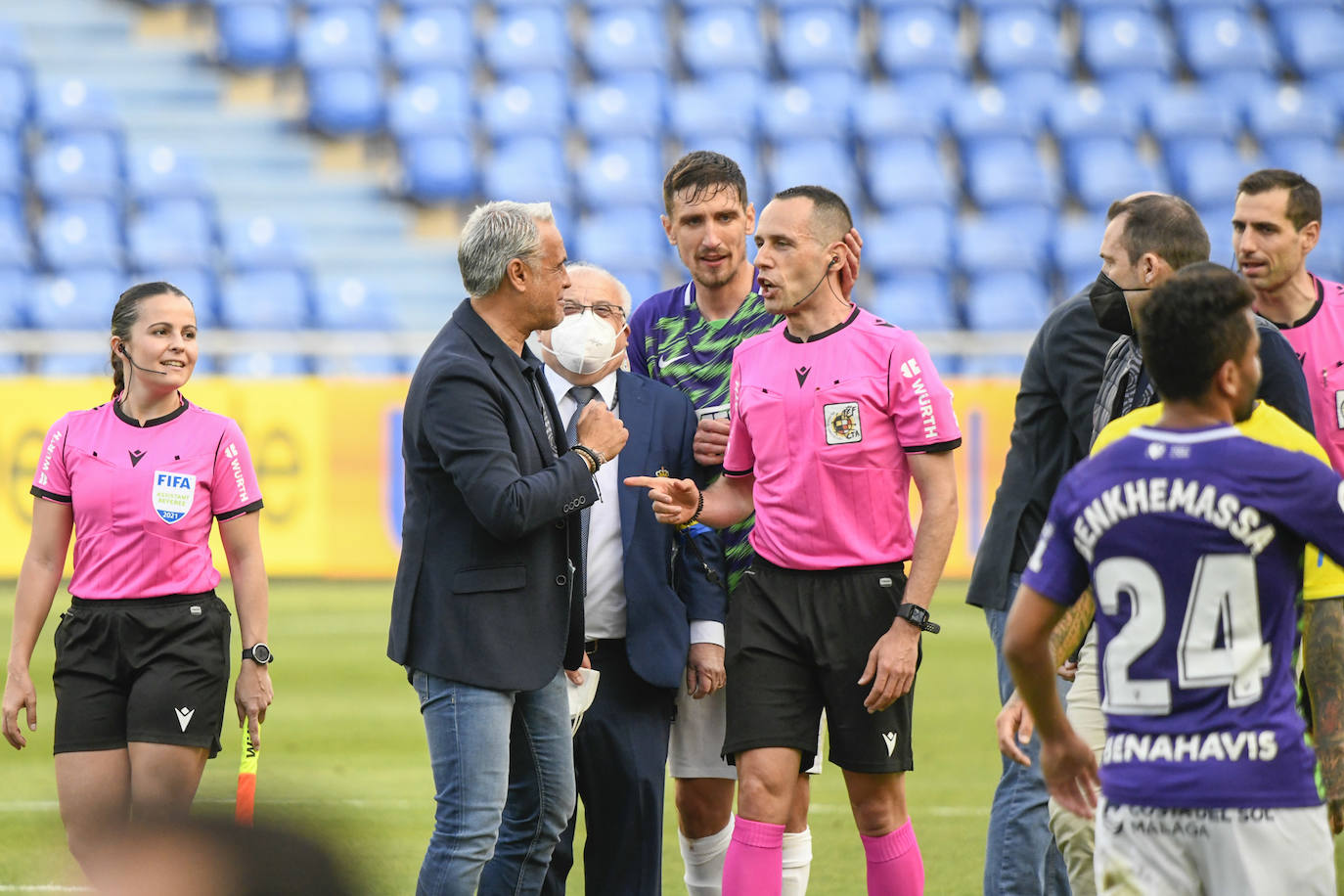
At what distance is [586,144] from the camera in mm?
16922

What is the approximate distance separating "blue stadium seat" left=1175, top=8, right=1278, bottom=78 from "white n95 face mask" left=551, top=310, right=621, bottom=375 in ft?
50.4

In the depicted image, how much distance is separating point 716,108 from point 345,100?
385 cm

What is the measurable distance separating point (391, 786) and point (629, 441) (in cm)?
296

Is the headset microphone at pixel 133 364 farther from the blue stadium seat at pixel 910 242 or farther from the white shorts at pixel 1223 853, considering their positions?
the blue stadium seat at pixel 910 242

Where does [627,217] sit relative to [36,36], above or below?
below

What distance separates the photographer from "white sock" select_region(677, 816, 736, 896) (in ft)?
15.4

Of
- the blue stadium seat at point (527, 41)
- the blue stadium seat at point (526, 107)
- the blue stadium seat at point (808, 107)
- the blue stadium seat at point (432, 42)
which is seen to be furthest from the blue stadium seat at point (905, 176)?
the blue stadium seat at point (432, 42)

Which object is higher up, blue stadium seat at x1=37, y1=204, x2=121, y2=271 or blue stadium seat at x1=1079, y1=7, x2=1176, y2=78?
blue stadium seat at x1=1079, y1=7, x2=1176, y2=78

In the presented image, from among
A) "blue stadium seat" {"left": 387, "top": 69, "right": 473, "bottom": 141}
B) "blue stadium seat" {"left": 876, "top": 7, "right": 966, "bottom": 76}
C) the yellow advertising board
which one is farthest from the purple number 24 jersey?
"blue stadium seat" {"left": 876, "top": 7, "right": 966, "bottom": 76}

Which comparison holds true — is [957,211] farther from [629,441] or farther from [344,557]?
[629,441]

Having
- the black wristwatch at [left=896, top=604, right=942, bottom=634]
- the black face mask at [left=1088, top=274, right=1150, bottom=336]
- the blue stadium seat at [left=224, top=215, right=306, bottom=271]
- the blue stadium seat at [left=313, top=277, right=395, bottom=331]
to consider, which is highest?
the blue stadium seat at [left=224, top=215, right=306, bottom=271]

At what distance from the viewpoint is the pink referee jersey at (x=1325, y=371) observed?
4.50 m

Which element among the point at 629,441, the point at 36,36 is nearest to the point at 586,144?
the point at 36,36

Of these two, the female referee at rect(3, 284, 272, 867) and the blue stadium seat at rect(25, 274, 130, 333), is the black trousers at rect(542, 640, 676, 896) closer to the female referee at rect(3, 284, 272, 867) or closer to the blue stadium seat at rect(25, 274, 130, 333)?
the female referee at rect(3, 284, 272, 867)
